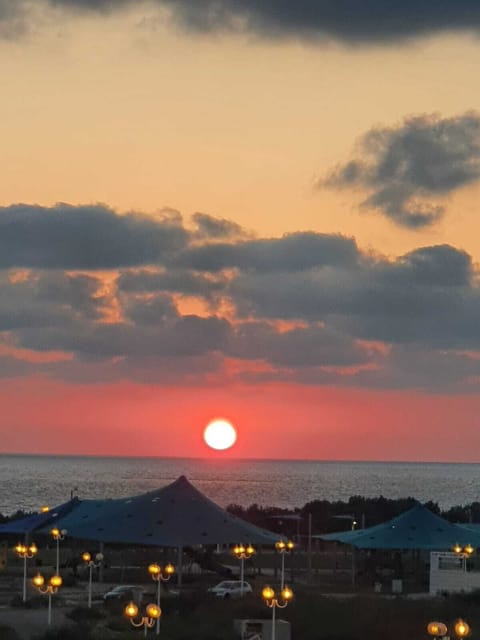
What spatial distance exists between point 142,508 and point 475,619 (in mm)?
17726

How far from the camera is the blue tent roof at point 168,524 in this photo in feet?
152

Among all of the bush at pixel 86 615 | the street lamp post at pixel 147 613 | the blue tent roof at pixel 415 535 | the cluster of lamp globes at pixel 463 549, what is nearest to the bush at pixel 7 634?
the street lamp post at pixel 147 613

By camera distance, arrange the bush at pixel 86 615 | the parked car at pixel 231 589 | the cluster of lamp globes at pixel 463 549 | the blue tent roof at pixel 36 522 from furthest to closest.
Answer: the blue tent roof at pixel 36 522 → the cluster of lamp globes at pixel 463 549 → the parked car at pixel 231 589 → the bush at pixel 86 615

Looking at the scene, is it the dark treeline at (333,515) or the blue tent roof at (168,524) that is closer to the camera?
the blue tent roof at (168,524)

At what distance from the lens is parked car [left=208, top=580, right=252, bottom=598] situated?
4338 cm

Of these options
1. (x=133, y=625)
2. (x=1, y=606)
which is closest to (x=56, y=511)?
(x=1, y=606)

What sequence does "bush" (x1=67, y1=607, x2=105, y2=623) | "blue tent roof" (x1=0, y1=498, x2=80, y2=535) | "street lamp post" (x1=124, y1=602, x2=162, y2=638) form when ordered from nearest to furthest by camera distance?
"street lamp post" (x1=124, y1=602, x2=162, y2=638) < "bush" (x1=67, y1=607, x2=105, y2=623) < "blue tent roof" (x1=0, y1=498, x2=80, y2=535)

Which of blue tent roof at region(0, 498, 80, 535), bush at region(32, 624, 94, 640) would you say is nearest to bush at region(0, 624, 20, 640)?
bush at region(32, 624, 94, 640)

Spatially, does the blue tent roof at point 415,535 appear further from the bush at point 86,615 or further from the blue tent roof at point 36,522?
the bush at point 86,615

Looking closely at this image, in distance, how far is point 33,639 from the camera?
31.4 metres

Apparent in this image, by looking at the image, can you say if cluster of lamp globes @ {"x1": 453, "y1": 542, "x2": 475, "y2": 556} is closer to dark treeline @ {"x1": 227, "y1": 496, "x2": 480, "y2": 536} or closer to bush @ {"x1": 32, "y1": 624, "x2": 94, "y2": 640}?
bush @ {"x1": 32, "y1": 624, "x2": 94, "y2": 640}

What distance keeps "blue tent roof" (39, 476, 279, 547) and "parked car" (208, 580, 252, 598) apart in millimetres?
1548

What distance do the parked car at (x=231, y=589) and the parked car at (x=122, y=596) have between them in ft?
8.28

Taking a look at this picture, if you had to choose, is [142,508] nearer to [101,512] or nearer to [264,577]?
[101,512]
